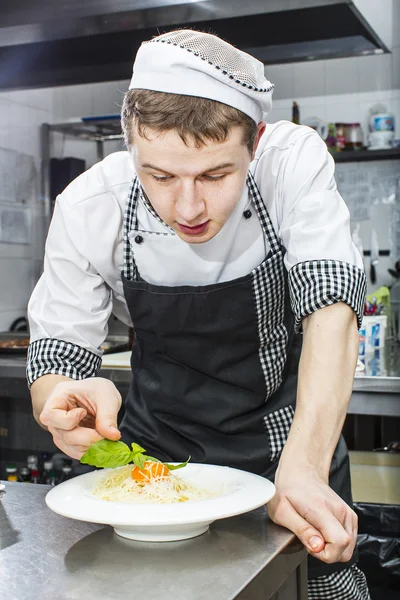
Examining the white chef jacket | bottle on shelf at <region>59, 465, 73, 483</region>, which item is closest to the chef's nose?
the white chef jacket

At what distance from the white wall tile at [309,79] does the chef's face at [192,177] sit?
294cm

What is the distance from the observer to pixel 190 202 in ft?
3.64

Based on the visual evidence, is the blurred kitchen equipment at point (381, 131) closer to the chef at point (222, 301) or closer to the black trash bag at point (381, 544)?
the black trash bag at point (381, 544)

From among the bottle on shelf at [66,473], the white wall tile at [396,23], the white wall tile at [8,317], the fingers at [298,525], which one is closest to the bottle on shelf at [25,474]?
the bottle on shelf at [66,473]

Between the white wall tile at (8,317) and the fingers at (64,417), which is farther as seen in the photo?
the white wall tile at (8,317)

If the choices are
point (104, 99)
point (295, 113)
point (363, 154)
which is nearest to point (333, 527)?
point (363, 154)

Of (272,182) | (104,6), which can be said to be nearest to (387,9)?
(104,6)

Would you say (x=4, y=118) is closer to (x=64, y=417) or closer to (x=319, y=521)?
(x=64, y=417)

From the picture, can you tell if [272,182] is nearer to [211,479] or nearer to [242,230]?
[242,230]

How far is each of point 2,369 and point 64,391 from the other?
181 cm

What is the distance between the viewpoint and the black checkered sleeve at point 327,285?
1226mm

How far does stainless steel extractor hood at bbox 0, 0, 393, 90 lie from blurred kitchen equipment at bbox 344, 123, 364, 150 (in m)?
1.06

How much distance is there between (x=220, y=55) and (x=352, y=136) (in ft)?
8.87

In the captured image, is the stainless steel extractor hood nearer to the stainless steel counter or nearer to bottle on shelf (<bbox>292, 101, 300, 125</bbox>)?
bottle on shelf (<bbox>292, 101, 300, 125</bbox>)
